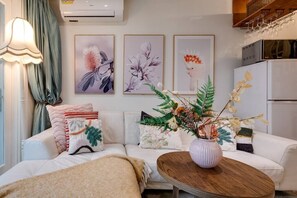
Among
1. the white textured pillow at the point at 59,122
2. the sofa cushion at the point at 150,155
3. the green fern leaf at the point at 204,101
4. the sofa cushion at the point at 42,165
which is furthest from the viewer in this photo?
the white textured pillow at the point at 59,122

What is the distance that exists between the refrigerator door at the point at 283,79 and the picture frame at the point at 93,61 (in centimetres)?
200

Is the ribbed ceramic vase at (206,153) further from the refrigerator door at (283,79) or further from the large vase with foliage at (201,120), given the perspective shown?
the refrigerator door at (283,79)

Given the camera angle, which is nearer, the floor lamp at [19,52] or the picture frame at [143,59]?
the floor lamp at [19,52]

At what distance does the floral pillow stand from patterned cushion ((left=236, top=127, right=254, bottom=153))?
1521 millimetres

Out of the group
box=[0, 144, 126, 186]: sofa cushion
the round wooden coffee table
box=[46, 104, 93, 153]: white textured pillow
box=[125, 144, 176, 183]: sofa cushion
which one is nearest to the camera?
the round wooden coffee table

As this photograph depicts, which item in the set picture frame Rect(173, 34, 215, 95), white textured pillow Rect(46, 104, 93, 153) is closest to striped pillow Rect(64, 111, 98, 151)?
white textured pillow Rect(46, 104, 93, 153)

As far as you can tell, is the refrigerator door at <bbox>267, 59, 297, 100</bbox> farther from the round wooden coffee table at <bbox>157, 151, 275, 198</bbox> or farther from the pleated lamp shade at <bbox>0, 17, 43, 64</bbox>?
the pleated lamp shade at <bbox>0, 17, 43, 64</bbox>

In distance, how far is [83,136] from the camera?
2.09m

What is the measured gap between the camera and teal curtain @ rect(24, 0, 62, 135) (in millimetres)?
2559

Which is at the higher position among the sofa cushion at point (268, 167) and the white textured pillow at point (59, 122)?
the white textured pillow at point (59, 122)

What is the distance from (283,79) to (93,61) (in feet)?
7.80

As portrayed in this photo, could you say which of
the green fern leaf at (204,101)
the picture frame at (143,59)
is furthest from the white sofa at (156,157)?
the picture frame at (143,59)

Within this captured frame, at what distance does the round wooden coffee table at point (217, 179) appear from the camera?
109 centimetres

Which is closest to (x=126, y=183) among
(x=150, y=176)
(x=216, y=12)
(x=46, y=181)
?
(x=46, y=181)
